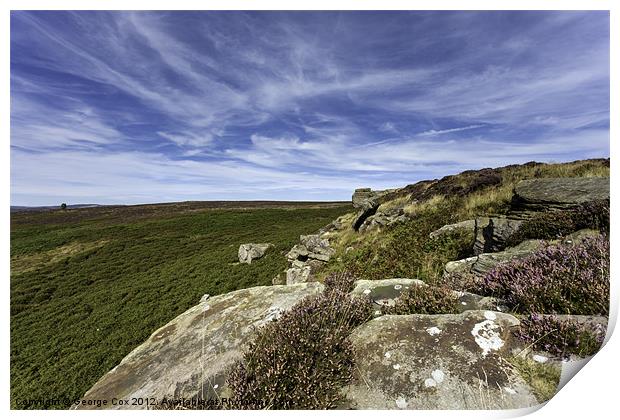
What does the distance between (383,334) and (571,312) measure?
86.2 inches

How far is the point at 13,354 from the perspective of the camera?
12.6m

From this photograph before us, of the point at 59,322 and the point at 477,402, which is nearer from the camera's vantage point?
the point at 477,402

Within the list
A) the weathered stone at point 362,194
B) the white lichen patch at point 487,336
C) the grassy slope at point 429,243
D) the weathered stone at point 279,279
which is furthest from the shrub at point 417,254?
the weathered stone at point 362,194

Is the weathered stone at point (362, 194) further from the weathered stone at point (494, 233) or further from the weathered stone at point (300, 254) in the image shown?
the weathered stone at point (494, 233)

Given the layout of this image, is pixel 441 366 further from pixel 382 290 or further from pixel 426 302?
pixel 382 290

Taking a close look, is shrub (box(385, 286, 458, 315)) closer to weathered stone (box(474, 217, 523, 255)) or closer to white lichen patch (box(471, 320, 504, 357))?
white lichen patch (box(471, 320, 504, 357))

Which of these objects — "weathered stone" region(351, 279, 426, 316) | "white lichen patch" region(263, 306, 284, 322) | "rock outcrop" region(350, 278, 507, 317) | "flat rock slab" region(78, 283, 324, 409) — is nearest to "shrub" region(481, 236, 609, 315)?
"rock outcrop" region(350, 278, 507, 317)

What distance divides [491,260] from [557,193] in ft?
9.21

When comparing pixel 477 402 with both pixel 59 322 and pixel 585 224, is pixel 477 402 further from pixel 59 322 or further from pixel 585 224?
pixel 59 322

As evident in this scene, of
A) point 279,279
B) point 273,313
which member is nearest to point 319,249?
point 279,279

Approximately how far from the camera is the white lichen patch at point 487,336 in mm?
2926

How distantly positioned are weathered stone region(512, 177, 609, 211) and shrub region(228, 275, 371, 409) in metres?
5.45
